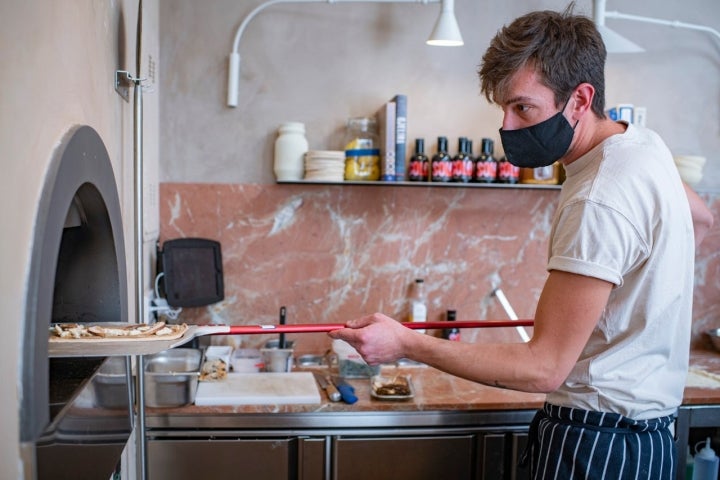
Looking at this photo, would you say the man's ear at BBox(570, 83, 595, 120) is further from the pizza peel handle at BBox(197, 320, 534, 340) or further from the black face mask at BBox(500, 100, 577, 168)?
the pizza peel handle at BBox(197, 320, 534, 340)

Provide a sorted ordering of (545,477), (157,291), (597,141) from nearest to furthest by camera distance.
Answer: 1. (597,141)
2. (545,477)
3. (157,291)

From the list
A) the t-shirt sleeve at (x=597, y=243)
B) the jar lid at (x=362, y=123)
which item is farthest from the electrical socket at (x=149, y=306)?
the t-shirt sleeve at (x=597, y=243)

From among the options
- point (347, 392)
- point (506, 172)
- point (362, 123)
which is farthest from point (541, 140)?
point (362, 123)

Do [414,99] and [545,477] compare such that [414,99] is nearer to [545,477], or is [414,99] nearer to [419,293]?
[419,293]

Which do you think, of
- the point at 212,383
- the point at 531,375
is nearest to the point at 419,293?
the point at 212,383

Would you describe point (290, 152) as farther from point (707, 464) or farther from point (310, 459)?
point (707, 464)

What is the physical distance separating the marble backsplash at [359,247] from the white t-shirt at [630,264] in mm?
1317

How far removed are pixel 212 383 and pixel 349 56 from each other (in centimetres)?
132

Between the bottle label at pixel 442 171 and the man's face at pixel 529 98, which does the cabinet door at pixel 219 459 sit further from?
the man's face at pixel 529 98

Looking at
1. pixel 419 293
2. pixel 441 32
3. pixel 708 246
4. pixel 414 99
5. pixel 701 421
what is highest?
pixel 441 32

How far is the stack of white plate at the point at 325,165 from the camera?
2.63 meters

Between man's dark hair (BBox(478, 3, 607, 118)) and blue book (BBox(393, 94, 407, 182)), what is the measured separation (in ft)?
3.72

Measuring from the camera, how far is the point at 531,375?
137 centimetres

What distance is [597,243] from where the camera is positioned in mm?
1325
